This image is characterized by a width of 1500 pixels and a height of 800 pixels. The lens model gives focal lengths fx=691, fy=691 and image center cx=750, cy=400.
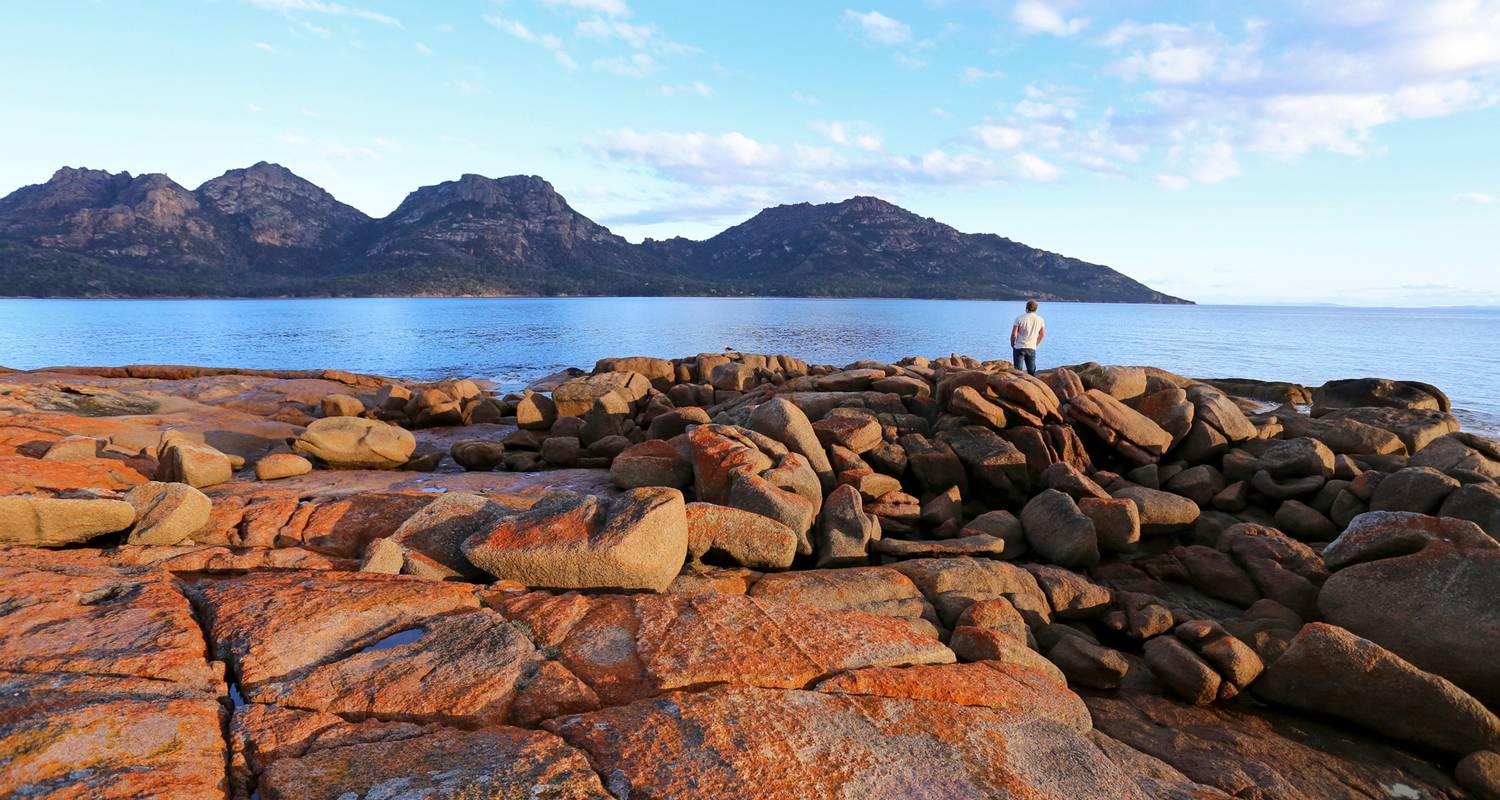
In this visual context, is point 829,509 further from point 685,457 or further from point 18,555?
point 18,555

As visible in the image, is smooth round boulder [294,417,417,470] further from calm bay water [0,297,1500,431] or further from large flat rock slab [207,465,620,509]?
calm bay water [0,297,1500,431]

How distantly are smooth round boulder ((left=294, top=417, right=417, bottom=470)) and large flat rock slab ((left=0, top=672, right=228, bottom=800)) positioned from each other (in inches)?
343

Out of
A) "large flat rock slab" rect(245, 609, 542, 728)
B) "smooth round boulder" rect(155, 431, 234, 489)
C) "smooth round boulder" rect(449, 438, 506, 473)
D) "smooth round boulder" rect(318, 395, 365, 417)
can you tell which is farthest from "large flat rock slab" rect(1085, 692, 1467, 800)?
"smooth round boulder" rect(318, 395, 365, 417)

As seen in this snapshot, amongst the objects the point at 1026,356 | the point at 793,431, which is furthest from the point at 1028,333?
the point at 793,431

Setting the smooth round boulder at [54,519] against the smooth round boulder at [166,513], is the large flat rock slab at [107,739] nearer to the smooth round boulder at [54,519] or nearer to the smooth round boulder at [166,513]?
the smooth round boulder at [166,513]

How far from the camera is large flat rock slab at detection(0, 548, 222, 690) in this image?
440cm

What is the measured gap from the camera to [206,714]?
3982 millimetres

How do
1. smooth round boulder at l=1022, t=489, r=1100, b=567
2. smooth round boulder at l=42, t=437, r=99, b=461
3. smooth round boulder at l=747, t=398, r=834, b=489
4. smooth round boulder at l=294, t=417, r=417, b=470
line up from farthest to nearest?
smooth round boulder at l=294, t=417, r=417, b=470
smooth round boulder at l=747, t=398, r=834, b=489
smooth round boulder at l=42, t=437, r=99, b=461
smooth round boulder at l=1022, t=489, r=1100, b=567

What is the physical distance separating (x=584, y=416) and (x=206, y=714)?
1181 cm

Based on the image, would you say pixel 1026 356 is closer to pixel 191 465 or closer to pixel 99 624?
pixel 191 465

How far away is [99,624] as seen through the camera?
4938 millimetres

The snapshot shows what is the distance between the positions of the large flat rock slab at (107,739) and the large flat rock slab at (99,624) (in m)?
0.20

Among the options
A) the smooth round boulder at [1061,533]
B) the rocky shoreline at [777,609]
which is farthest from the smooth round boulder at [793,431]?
the smooth round boulder at [1061,533]

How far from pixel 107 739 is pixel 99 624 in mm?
1977
